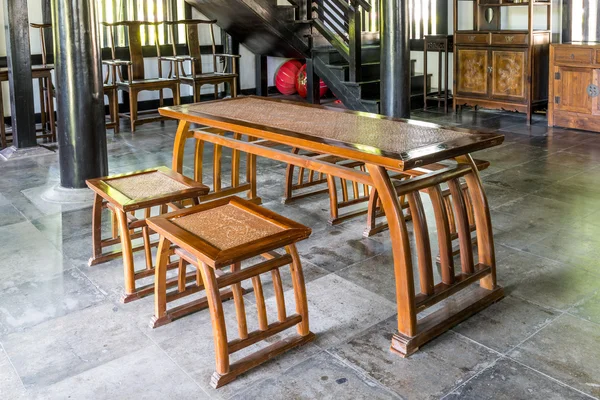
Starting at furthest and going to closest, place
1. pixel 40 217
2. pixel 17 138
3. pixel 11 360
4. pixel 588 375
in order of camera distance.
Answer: pixel 17 138, pixel 40 217, pixel 11 360, pixel 588 375

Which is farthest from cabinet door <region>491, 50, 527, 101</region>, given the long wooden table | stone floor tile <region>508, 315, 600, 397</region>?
stone floor tile <region>508, 315, 600, 397</region>

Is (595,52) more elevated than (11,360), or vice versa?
(595,52)

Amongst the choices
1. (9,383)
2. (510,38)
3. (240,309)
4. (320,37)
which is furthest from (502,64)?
(9,383)

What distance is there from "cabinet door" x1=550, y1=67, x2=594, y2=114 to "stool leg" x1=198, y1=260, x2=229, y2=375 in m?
5.58

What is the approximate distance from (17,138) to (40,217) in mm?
2258

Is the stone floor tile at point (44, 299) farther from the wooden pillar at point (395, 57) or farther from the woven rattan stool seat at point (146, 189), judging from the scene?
the wooden pillar at point (395, 57)

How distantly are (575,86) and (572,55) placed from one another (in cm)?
32

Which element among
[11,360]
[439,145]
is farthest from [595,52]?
[11,360]

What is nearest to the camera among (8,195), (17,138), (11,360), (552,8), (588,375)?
(588,375)

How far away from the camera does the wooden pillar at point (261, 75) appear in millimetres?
9438

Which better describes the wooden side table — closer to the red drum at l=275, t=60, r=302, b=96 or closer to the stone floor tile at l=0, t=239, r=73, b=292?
the red drum at l=275, t=60, r=302, b=96

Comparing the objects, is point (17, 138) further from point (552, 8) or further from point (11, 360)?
point (552, 8)

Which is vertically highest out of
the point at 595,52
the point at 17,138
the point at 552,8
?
the point at 552,8

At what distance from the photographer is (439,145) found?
2.78 m
